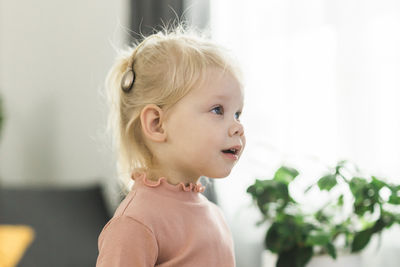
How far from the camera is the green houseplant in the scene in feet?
4.92

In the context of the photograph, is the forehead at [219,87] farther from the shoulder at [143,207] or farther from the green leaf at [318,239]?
the green leaf at [318,239]

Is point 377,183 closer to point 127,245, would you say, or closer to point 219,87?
point 219,87

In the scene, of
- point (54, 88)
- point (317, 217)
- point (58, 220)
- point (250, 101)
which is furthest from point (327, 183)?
point (54, 88)

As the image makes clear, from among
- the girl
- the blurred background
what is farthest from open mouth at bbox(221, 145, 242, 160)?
the blurred background

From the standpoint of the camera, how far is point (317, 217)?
1.67 m

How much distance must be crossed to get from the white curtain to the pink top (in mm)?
655

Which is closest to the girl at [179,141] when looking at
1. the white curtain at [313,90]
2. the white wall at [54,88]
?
the white curtain at [313,90]

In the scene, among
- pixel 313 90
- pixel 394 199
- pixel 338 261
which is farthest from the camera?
pixel 313 90

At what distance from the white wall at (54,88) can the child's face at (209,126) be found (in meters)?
2.10

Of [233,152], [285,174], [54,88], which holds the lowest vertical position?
[54,88]

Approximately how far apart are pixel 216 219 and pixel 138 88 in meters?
0.33

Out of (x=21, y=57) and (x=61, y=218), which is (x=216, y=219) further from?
(x=21, y=57)

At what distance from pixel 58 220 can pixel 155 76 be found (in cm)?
173

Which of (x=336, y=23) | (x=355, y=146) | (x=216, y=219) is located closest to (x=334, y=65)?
(x=336, y=23)
